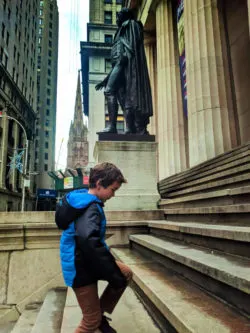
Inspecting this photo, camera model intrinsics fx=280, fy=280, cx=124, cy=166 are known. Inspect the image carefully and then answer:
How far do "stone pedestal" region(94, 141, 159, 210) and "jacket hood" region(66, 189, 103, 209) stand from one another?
395 centimetres

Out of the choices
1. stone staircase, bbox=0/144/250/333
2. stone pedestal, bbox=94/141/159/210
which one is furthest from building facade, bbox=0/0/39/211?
stone staircase, bbox=0/144/250/333

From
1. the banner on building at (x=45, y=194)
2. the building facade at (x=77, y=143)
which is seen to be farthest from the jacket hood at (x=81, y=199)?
the building facade at (x=77, y=143)

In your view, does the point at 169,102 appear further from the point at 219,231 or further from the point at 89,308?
the point at 89,308

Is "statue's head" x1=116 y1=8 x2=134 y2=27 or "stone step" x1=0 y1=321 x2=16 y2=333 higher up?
"statue's head" x1=116 y1=8 x2=134 y2=27

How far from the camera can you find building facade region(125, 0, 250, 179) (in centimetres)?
1116

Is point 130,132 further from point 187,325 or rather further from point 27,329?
point 187,325

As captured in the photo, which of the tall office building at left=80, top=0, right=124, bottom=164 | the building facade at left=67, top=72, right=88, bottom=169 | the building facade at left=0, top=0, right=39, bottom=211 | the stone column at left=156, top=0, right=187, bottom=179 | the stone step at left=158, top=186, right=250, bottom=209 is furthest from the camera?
the building facade at left=67, top=72, right=88, bottom=169

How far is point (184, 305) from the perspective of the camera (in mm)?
2117

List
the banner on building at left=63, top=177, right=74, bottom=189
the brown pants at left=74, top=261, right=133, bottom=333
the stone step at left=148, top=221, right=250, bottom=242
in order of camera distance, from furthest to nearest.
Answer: the banner on building at left=63, top=177, right=74, bottom=189
the stone step at left=148, top=221, right=250, bottom=242
the brown pants at left=74, top=261, right=133, bottom=333

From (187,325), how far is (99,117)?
121 ft

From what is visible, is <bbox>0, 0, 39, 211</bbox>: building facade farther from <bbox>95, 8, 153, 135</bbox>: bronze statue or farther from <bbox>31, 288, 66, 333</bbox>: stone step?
<bbox>31, 288, 66, 333</bbox>: stone step

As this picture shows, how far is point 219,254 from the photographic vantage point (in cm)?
275

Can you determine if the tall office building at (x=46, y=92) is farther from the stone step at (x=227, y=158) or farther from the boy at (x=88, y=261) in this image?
the boy at (x=88, y=261)

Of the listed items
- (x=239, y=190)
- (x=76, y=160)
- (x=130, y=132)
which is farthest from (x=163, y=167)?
(x=76, y=160)
